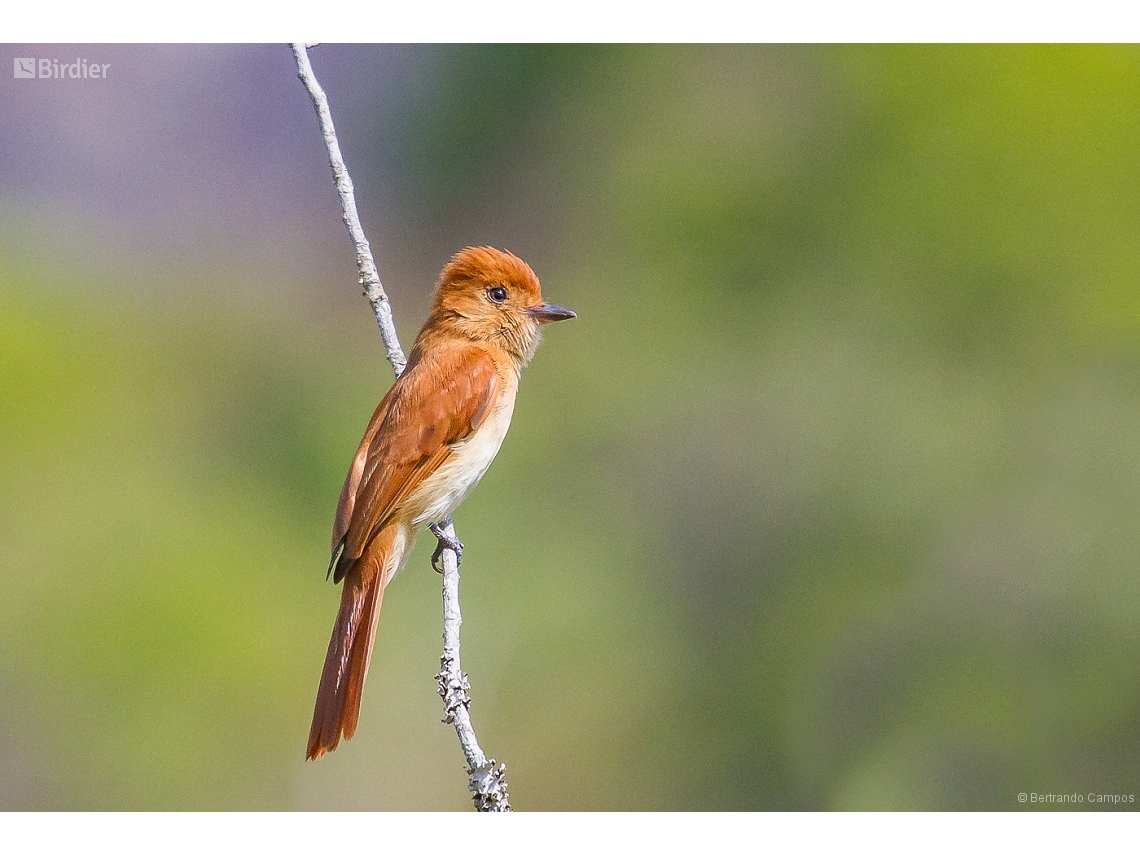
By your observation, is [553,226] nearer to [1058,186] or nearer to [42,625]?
[1058,186]

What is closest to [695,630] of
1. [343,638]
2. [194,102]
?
[343,638]

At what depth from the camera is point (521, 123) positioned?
4723 mm

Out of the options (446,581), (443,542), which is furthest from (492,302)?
(446,581)

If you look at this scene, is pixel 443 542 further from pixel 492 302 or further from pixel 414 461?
pixel 492 302

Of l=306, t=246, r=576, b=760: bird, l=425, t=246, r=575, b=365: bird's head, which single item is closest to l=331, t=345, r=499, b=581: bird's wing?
l=306, t=246, r=576, b=760: bird

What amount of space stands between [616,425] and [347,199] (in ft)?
6.55

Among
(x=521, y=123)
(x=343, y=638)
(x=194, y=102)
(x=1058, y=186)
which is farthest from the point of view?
(x=521, y=123)

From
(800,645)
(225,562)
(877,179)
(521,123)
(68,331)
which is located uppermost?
(521,123)

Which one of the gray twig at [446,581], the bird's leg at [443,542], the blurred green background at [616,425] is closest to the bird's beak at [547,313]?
the gray twig at [446,581]

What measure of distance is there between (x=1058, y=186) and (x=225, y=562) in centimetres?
318

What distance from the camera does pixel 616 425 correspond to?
484 cm

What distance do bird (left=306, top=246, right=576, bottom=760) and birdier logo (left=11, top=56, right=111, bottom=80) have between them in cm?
115

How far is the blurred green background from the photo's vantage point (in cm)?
379
